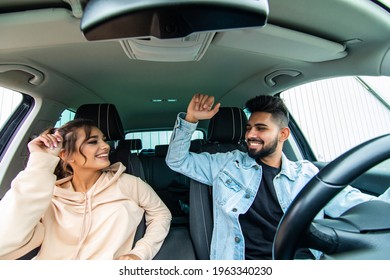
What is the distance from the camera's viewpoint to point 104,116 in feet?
4.93

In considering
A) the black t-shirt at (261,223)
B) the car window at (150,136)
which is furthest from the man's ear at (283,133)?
the car window at (150,136)

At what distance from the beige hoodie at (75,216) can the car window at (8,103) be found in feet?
2.86

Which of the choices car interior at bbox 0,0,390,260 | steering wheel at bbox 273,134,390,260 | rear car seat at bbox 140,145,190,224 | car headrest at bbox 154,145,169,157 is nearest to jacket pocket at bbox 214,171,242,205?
car interior at bbox 0,0,390,260

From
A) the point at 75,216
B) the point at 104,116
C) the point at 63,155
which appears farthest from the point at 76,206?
the point at 104,116

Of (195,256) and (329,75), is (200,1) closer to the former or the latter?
(195,256)

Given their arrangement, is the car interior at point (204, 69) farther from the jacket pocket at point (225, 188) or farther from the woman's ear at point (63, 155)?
the woman's ear at point (63, 155)

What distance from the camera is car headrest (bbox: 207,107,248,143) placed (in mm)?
1535

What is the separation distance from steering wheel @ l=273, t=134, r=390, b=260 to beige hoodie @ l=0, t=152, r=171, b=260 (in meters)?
0.74

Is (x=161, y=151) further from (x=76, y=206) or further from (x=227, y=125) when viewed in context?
(x=76, y=206)

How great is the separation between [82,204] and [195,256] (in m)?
0.62

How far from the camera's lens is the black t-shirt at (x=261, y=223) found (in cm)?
107

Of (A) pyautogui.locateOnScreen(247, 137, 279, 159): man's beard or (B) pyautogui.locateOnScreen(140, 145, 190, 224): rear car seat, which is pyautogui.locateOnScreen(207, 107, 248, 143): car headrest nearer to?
(A) pyautogui.locateOnScreen(247, 137, 279, 159): man's beard

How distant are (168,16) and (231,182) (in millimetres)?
899

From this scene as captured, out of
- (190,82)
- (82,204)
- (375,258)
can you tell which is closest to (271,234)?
(375,258)
